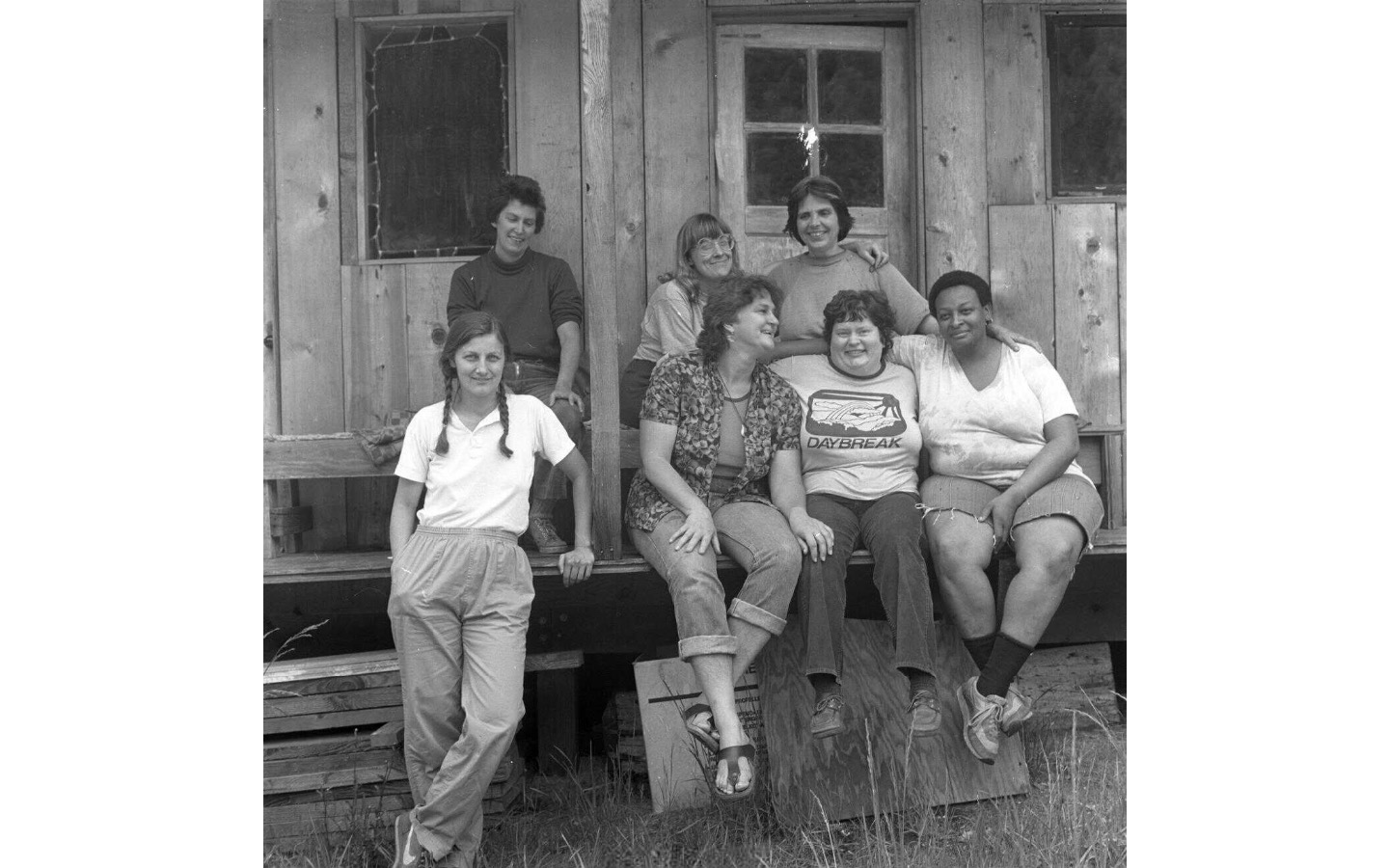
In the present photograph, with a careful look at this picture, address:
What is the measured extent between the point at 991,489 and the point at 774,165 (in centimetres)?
193

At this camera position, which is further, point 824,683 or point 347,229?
point 347,229

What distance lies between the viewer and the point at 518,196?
15.9ft

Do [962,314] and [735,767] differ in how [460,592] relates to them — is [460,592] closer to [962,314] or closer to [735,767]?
[735,767]

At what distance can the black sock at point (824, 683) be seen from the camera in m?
3.99

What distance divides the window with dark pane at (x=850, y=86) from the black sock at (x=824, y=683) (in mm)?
2683

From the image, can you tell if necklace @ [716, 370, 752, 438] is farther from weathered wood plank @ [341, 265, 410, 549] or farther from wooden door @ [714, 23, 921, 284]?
weathered wood plank @ [341, 265, 410, 549]

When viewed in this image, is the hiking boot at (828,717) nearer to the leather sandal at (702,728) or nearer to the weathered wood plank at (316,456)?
the leather sandal at (702,728)

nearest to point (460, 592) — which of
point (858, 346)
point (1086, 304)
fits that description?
point (858, 346)

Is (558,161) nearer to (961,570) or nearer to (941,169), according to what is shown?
(941,169)

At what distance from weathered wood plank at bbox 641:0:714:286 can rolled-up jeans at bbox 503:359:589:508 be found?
2.25 feet

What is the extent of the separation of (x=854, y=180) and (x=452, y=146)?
1.85 m
